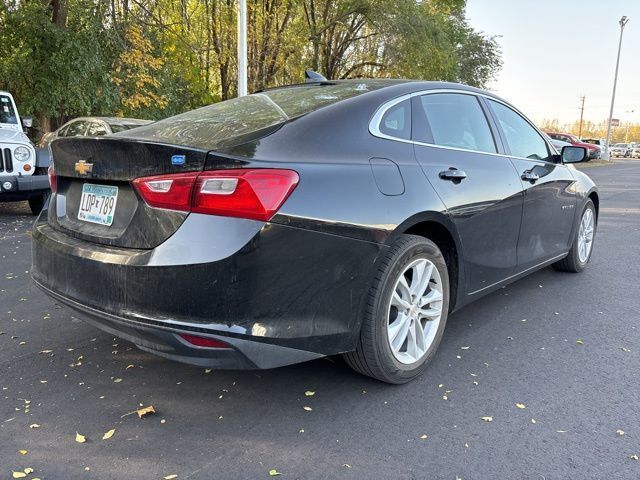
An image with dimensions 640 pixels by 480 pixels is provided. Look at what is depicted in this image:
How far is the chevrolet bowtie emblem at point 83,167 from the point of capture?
2664mm

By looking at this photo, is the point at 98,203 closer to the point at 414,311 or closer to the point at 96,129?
the point at 414,311

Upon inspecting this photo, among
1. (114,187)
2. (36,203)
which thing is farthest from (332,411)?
(36,203)

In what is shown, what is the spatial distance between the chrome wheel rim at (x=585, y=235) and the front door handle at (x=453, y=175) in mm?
2430

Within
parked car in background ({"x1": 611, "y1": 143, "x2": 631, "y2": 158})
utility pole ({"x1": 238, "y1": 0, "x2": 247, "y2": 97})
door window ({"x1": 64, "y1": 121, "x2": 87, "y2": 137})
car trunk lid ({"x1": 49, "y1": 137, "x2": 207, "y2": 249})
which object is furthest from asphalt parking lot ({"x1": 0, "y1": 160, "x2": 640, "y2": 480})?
parked car in background ({"x1": 611, "y1": 143, "x2": 631, "y2": 158})

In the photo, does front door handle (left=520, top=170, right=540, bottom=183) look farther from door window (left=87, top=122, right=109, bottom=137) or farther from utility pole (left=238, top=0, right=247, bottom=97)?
utility pole (left=238, top=0, right=247, bottom=97)

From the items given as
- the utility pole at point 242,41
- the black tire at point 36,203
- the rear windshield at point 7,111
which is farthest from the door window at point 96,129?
the utility pole at point 242,41

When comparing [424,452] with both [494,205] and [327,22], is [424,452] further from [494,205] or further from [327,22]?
[327,22]

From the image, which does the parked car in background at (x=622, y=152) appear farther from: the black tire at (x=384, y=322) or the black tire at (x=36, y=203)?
the black tire at (x=384, y=322)

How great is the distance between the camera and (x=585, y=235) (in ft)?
17.6

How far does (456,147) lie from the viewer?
135 inches

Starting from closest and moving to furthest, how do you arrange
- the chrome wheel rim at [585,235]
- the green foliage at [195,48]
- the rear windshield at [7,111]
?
the chrome wheel rim at [585,235]
the rear windshield at [7,111]
the green foliage at [195,48]

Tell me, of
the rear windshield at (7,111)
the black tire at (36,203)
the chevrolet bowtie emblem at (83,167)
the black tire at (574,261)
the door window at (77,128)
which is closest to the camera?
the chevrolet bowtie emblem at (83,167)

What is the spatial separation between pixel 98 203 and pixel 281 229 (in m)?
1.00

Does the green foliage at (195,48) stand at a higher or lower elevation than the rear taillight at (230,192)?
higher
